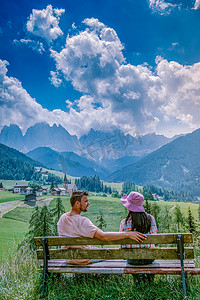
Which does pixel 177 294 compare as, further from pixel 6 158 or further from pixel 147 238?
pixel 6 158

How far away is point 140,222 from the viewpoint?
13.3ft

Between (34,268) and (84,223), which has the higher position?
(84,223)

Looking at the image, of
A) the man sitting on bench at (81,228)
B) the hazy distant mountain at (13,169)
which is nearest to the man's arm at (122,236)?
the man sitting on bench at (81,228)

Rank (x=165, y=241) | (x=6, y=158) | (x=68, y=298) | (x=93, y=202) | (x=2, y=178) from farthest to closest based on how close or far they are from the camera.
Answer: (x=6, y=158), (x=2, y=178), (x=93, y=202), (x=68, y=298), (x=165, y=241)

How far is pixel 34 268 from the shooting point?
5164mm

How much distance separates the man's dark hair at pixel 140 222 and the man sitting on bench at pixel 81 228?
319mm

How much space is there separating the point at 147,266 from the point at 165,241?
0.74 metres

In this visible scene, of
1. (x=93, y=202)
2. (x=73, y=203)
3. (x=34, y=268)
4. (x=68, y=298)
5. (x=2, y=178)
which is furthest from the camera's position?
(x=2, y=178)

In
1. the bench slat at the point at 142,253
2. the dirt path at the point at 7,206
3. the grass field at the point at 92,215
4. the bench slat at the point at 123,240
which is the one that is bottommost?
the grass field at the point at 92,215

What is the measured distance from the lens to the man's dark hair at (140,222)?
4.06 meters

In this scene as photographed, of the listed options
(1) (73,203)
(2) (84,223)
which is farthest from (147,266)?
(1) (73,203)

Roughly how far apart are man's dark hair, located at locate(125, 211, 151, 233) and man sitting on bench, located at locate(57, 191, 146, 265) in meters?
0.32

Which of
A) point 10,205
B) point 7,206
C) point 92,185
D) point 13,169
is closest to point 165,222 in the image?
point 7,206

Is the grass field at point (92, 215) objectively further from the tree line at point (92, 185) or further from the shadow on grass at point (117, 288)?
the tree line at point (92, 185)
